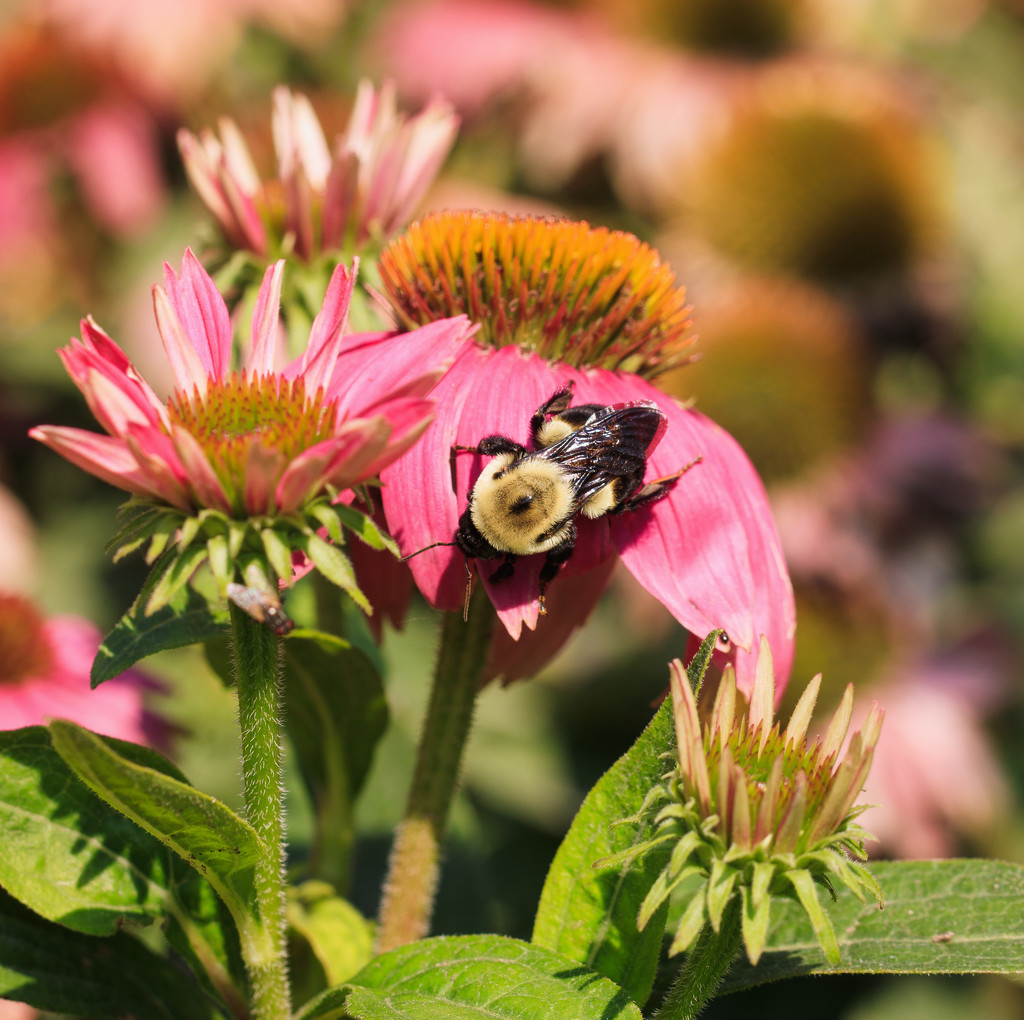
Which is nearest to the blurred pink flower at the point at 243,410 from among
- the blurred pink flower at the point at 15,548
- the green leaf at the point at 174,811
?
the green leaf at the point at 174,811

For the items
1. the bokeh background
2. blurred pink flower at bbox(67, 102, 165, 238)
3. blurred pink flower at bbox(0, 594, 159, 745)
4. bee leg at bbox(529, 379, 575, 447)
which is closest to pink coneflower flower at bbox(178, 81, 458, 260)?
bee leg at bbox(529, 379, 575, 447)

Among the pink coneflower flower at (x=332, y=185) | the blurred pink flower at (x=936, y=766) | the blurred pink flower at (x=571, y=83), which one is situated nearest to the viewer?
the pink coneflower flower at (x=332, y=185)

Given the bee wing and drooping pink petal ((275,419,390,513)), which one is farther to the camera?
the bee wing

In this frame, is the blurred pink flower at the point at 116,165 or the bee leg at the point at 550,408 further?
the blurred pink flower at the point at 116,165

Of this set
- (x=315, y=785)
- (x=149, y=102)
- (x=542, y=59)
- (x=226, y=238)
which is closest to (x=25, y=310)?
(x=149, y=102)

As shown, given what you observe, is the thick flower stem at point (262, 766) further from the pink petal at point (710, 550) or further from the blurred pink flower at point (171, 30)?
the blurred pink flower at point (171, 30)

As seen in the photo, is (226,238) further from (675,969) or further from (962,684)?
(962,684)

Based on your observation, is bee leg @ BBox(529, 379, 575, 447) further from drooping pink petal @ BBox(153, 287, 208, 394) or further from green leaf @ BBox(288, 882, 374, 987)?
green leaf @ BBox(288, 882, 374, 987)
